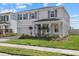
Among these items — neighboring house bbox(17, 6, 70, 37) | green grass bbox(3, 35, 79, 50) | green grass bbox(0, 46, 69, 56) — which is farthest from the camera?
neighboring house bbox(17, 6, 70, 37)

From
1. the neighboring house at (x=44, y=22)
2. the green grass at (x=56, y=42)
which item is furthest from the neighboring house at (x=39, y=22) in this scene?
the green grass at (x=56, y=42)

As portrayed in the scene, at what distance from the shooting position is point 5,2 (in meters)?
6.75

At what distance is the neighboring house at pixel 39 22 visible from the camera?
6.98 metres

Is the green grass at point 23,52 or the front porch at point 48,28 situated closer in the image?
the green grass at point 23,52

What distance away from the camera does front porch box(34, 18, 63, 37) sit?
6.99 m

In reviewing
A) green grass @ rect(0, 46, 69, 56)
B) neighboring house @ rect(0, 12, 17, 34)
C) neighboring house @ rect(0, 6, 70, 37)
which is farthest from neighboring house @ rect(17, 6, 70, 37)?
green grass @ rect(0, 46, 69, 56)

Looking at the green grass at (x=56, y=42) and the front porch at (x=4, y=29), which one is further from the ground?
the front porch at (x=4, y=29)

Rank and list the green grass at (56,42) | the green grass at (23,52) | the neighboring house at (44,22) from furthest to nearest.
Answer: the neighboring house at (44,22)
the green grass at (56,42)
the green grass at (23,52)

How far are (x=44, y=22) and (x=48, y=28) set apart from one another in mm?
186

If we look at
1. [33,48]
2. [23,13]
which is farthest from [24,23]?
[33,48]

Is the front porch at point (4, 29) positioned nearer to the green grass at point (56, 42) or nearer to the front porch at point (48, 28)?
the green grass at point (56, 42)

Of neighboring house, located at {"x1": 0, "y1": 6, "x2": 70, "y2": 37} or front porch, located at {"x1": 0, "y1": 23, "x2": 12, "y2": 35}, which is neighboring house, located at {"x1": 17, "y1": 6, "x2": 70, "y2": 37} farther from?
front porch, located at {"x1": 0, "y1": 23, "x2": 12, "y2": 35}

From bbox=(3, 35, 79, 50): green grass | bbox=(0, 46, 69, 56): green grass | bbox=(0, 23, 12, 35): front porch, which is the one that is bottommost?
bbox=(0, 46, 69, 56): green grass

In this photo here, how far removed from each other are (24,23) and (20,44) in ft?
1.90
